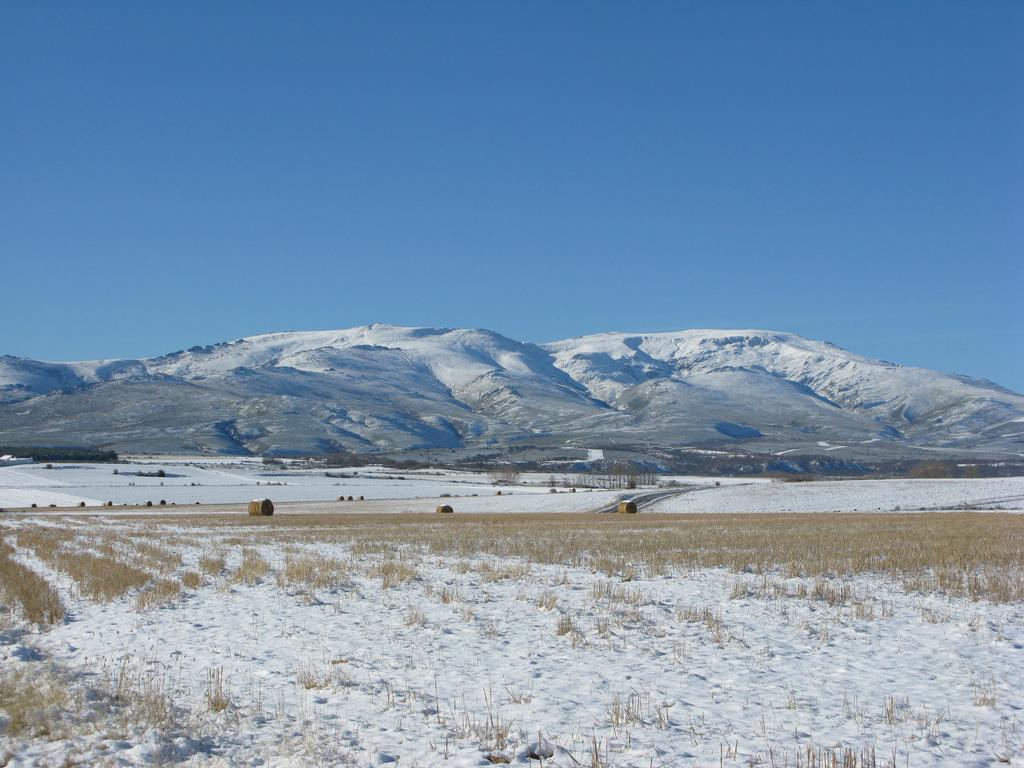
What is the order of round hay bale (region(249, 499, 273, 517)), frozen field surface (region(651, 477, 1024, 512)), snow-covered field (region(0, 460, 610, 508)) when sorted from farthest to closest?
snow-covered field (region(0, 460, 610, 508))
frozen field surface (region(651, 477, 1024, 512))
round hay bale (region(249, 499, 273, 517))

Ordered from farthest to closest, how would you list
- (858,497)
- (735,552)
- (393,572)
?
(858,497) < (735,552) < (393,572)

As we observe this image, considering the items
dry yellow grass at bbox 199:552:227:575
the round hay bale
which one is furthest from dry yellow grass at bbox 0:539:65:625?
the round hay bale

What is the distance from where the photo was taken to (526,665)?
10867mm

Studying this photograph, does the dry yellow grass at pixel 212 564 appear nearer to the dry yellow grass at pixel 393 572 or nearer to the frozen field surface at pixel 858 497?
the dry yellow grass at pixel 393 572

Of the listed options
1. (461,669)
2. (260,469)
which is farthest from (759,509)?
(260,469)

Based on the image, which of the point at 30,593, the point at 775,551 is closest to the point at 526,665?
the point at 30,593

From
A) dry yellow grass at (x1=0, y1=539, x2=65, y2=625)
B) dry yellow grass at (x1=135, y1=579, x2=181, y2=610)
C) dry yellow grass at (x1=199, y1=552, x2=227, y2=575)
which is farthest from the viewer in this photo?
dry yellow grass at (x1=199, y1=552, x2=227, y2=575)

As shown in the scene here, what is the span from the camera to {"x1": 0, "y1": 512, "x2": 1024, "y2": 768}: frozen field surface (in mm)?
7852

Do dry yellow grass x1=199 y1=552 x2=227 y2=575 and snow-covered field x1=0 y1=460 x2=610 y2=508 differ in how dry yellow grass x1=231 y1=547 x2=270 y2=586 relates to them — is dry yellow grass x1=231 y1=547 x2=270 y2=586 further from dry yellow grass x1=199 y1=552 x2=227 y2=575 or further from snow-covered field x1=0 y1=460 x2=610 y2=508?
snow-covered field x1=0 y1=460 x2=610 y2=508

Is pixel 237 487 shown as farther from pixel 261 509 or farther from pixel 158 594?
pixel 158 594

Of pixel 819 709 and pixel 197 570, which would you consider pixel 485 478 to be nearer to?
pixel 197 570

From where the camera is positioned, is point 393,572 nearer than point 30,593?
No

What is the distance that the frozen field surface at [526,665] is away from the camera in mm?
7852

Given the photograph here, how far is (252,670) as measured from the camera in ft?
35.1
